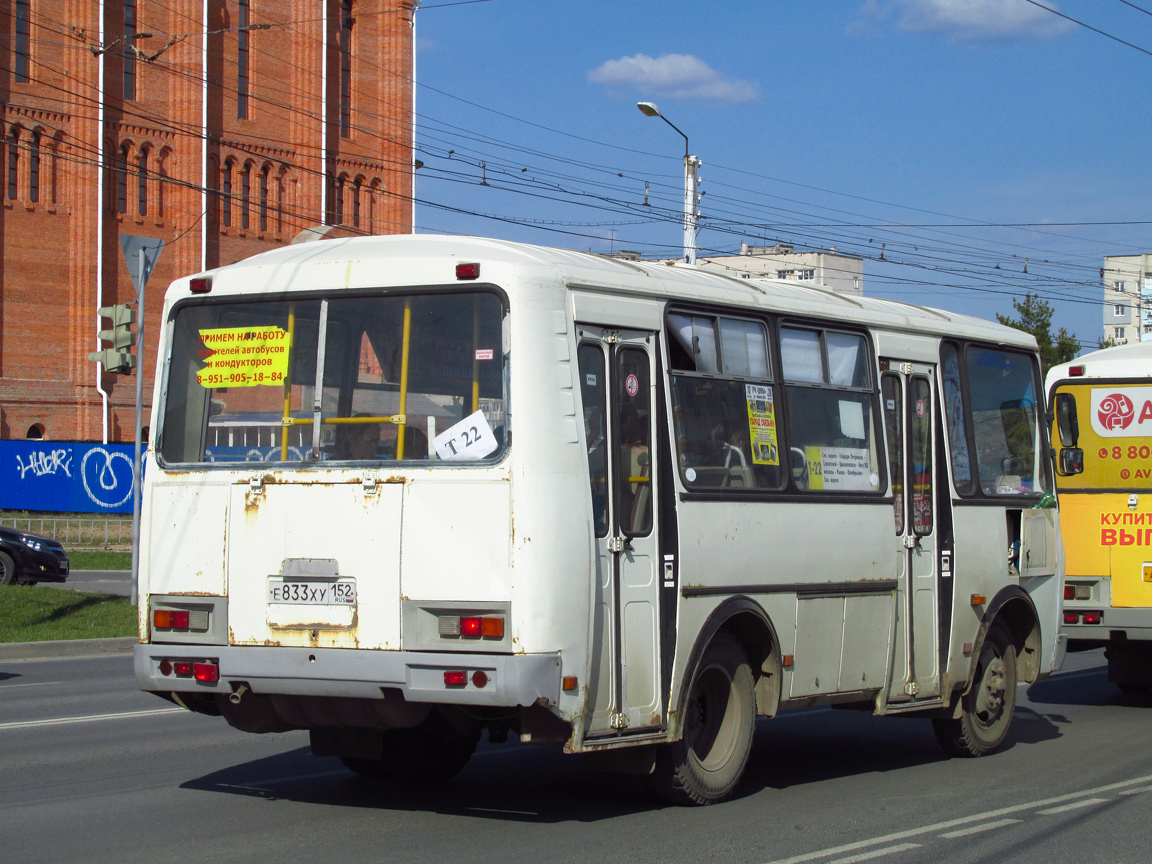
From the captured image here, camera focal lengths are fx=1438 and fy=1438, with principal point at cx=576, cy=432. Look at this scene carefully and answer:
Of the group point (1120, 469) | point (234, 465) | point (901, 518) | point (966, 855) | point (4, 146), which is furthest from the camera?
point (4, 146)

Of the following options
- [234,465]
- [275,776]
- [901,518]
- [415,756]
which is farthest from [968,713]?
[234,465]

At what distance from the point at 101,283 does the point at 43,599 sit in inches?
1363

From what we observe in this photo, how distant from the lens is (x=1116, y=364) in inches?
539

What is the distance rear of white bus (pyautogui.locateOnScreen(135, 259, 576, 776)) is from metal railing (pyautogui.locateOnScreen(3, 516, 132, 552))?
97.1ft

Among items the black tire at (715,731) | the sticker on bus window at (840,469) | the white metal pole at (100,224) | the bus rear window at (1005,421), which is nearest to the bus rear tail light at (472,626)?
the black tire at (715,731)

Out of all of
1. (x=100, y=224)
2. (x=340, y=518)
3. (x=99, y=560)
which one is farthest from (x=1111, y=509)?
(x=100, y=224)

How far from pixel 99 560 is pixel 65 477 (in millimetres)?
10771

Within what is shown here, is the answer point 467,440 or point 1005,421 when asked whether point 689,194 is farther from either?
point 467,440

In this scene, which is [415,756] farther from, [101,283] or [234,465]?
[101,283]

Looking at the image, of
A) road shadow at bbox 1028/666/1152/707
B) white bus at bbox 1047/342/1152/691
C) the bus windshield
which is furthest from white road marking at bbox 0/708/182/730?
road shadow at bbox 1028/666/1152/707

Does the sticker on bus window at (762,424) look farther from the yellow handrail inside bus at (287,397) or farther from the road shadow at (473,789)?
the yellow handrail inside bus at (287,397)

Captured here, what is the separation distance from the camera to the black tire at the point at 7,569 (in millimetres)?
22816

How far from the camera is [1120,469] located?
44.1 ft

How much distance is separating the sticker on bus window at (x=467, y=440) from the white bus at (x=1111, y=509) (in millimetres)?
7283
